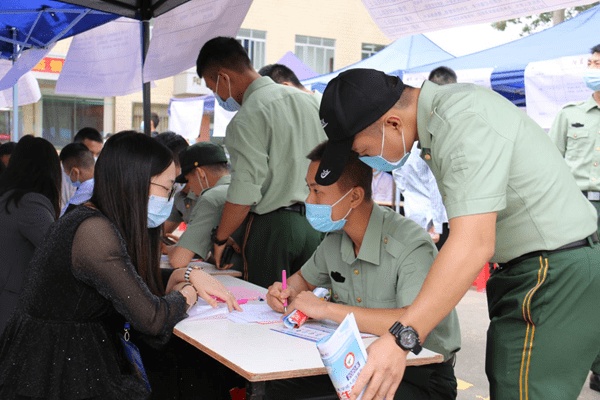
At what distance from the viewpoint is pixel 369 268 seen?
→ 2082 millimetres

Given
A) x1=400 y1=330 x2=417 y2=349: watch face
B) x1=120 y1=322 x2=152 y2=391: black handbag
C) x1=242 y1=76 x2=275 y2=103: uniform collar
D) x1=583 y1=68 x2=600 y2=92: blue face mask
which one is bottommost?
x1=120 y1=322 x2=152 y2=391: black handbag

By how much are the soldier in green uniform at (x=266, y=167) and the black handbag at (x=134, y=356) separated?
1.16 metres

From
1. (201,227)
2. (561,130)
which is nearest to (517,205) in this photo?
(201,227)

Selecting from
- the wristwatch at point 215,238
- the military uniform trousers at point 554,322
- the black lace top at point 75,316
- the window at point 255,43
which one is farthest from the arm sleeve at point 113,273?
the window at point 255,43

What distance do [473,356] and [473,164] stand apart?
3039 millimetres

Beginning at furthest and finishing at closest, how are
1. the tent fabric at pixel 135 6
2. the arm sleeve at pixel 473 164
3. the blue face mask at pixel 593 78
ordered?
the tent fabric at pixel 135 6, the blue face mask at pixel 593 78, the arm sleeve at pixel 473 164

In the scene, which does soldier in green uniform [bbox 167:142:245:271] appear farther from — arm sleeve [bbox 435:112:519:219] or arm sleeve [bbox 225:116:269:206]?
arm sleeve [bbox 435:112:519:219]

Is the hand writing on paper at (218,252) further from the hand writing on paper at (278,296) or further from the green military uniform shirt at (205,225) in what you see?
the hand writing on paper at (278,296)

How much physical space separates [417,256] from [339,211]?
316mm

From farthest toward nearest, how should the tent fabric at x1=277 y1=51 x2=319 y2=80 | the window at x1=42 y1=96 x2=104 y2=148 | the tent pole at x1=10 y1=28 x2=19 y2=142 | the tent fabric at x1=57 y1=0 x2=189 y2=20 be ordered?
the window at x1=42 y1=96 x2=104 y2=148 → the tent fabric at x1=277 y1=51 x2=319 y2=80 → the tent pole at x1=10 y1=28 x2=19 y2=142 → the tent fabric at x1=57 y1=0 x2=189 y2=20

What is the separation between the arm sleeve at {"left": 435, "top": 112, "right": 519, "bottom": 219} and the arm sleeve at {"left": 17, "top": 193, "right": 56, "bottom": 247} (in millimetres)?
2289

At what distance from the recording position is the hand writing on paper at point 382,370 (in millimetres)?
1182

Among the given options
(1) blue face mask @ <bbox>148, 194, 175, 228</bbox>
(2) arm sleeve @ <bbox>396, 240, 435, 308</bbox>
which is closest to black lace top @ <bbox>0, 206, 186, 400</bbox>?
(1) blue face mask @ <bbox>148, 194, 175, 228</bbox>

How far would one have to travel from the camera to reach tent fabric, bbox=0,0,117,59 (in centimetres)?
473
